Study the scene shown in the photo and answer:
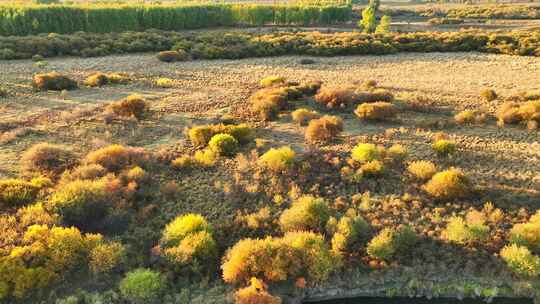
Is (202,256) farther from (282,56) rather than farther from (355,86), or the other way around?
(282,56)

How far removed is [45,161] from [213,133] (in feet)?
24.9

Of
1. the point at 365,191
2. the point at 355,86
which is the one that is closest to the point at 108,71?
the point at 355,86

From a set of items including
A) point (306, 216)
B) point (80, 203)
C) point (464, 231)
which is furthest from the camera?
point (80, 203)

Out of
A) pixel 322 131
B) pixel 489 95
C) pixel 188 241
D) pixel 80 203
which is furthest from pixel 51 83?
pixel 489 95

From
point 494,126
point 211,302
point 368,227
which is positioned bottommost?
point 211,302

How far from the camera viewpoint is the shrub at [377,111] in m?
24.5

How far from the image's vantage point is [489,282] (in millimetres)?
13039

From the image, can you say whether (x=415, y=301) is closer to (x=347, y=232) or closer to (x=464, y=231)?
(x=347, y=232)

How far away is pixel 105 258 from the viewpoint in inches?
519

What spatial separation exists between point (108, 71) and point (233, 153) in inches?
948

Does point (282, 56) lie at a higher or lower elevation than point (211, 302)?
higher

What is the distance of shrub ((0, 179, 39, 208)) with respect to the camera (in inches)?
626

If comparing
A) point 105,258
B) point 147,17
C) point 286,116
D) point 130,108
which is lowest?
point 105,258

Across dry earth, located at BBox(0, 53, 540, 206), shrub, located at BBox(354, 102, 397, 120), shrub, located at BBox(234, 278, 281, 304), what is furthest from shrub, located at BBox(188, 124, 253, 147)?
shrub, located at BBox(234, 278, 281, 304)
